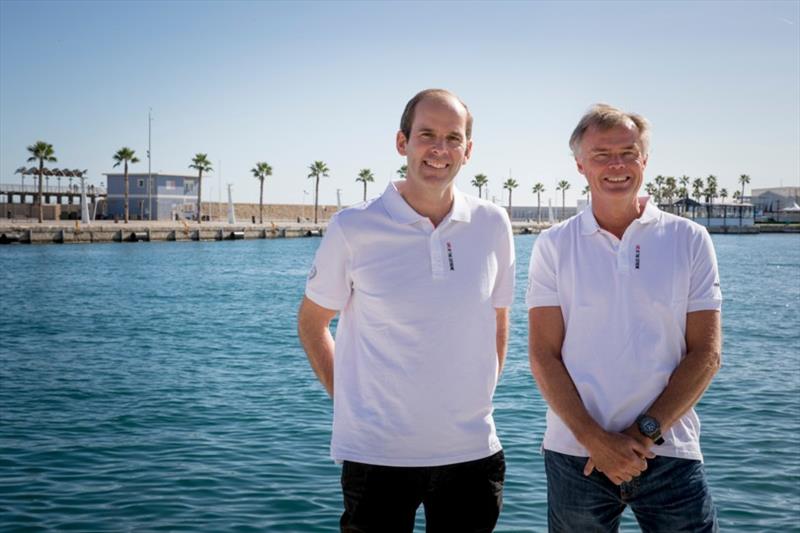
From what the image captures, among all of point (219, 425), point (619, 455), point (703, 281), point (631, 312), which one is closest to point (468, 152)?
point (631, 312)

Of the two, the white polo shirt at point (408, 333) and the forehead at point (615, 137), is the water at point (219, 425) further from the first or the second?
the forehead at point (615, 137)

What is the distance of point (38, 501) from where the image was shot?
855cm

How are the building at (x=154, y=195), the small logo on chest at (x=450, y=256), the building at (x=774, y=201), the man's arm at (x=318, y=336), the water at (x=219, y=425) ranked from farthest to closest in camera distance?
the building at (x=774, y=201)
the building at (x=154, y=195)
the water at (x=219, y=425)
the man's arm at (x=318, y=336)
the small logo on chest at (x=450, y=256)

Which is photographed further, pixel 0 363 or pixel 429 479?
pixel 0 363

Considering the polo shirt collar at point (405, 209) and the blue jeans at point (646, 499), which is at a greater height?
the polo shirt collar at point (405, 209)

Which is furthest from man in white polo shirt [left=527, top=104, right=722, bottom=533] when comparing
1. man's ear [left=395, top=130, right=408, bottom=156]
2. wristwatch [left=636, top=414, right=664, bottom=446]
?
man's ear [left=395, top=130, right=408, bottom=156]

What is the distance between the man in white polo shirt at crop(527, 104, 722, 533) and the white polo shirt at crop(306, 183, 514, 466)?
27 cm

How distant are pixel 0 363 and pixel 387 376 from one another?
17182 mm

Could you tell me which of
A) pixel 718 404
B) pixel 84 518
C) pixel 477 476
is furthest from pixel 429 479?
pixel 718 404

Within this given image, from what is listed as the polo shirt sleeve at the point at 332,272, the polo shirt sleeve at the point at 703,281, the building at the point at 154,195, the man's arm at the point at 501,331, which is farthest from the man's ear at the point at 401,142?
the building at the point at 154,195

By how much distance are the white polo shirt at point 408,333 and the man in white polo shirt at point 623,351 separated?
265 mm

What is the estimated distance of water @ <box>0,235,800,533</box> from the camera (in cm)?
824

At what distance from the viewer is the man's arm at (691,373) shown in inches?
114

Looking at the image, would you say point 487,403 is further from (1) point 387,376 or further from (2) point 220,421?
(2) point 220,421
